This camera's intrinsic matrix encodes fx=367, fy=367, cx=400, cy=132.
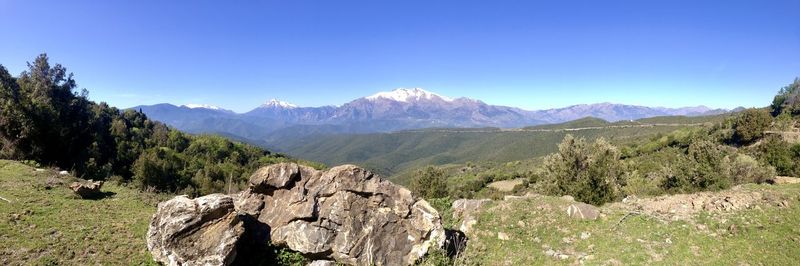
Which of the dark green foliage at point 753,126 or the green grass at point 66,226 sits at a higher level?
the dark green foliage at point 753,126

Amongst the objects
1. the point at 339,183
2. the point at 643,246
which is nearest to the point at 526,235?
the point at 643,246

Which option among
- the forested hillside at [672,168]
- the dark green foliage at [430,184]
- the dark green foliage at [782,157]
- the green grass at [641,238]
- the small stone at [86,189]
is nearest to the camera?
the green grass at [641,238]

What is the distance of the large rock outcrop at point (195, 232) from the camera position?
12.9m

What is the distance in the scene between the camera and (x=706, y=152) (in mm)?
27750

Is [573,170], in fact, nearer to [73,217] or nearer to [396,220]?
[396,220]

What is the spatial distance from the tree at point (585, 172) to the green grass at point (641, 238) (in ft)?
17.7

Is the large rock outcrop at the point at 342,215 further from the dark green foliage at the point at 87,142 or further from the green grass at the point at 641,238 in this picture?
the dark green foliage at the point at 87,142

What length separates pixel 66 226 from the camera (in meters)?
15.2

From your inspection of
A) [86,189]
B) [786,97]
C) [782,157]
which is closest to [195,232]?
[86,189]

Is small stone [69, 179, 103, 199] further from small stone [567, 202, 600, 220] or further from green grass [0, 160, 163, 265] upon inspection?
small stone [567, 202, 600, 220]

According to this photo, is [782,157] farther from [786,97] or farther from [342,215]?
[786,97]

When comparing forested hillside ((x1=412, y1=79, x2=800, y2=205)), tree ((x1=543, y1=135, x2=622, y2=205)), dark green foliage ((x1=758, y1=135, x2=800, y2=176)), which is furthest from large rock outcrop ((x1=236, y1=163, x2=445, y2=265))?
dark green foliage ((x1=758, y1=135, x2=800, y2=176))

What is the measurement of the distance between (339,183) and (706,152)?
28.3m

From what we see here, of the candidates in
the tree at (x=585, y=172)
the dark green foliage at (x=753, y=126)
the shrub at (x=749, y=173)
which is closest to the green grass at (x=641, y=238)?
the tree at (x=585, y=172)
